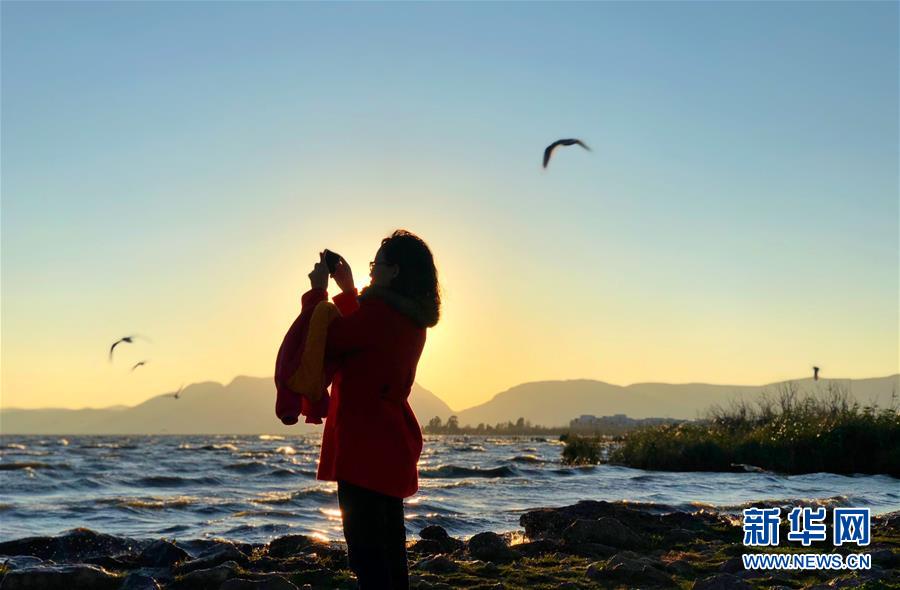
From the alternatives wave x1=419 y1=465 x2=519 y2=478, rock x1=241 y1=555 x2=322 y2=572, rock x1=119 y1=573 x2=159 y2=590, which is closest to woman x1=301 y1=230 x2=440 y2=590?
rock x1=119 y1=573 x2=159 y2=590

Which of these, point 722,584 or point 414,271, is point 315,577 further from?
point 414,271

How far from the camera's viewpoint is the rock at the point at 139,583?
767 centimetres

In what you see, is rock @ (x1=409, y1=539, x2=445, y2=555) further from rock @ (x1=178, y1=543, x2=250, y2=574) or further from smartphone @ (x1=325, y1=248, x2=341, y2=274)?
smartphone @ (x1=325, y1=248, x2=341, y2=274)

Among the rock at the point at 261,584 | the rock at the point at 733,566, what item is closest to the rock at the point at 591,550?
the rock at the point at 733,566

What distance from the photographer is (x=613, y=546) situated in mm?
10039

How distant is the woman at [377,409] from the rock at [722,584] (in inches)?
131

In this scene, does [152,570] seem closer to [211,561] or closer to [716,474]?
[211,561]

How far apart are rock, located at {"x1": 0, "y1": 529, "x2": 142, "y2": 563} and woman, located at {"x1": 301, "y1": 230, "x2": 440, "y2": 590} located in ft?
26.3

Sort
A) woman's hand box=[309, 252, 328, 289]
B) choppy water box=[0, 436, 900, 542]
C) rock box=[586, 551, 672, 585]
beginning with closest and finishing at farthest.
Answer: woman's hand box=[309, 252, 328, 289], rock box=[586, 551, 672, 585], choppy water box=[0, 436, 900, 542]

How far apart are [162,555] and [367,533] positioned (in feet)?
20.7

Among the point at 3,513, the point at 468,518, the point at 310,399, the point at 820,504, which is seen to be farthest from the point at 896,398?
the point at 310,399

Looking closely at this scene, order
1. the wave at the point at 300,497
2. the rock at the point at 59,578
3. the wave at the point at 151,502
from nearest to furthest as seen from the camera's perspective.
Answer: the rock at the point at 59,578 < the wave at the point at 151,502 < the wave at the point at 300,497

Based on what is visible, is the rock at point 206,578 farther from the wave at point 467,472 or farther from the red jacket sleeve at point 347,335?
the wave at point 467,472

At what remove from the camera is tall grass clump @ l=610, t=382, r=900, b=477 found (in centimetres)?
2303
